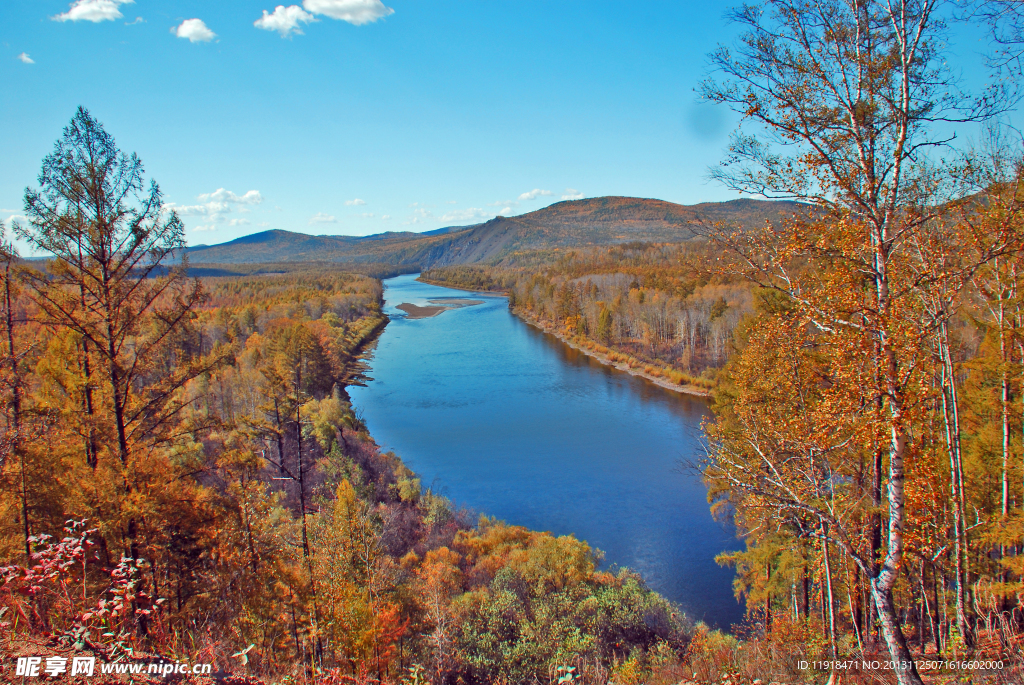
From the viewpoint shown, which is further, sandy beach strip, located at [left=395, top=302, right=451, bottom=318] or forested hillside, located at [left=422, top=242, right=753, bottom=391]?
sandy beach strip, located at [left=395, top=302, right=451, bottom=318]

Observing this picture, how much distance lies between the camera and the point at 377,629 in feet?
27.1

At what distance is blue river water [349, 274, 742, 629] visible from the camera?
16.4 meters

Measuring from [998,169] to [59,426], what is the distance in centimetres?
1213

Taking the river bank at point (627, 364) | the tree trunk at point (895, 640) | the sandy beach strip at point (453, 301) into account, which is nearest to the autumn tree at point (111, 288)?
the tree trunk at point (895, 640)

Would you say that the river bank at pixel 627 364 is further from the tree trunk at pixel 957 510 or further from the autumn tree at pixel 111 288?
the autumn tree at pixel 111 288

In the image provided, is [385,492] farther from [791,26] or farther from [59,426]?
[791,26]

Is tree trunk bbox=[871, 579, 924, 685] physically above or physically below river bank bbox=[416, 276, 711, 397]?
above

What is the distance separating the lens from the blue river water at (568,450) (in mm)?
16438

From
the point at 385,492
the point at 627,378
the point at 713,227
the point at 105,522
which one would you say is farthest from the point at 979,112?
the point at 627,378

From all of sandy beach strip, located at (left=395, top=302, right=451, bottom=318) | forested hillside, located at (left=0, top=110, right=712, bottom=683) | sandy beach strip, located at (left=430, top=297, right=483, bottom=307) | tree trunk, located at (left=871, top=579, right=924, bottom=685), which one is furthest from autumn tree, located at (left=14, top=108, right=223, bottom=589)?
sandy beach strip, located at (left=430, top=297, right=483, bottom=307)

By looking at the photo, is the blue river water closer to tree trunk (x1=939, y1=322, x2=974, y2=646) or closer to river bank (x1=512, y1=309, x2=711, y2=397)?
river bank (x1=512, y1=309, x2=711, y2=397)

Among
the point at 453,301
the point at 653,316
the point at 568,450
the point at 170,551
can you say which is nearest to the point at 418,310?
the point at 453,301

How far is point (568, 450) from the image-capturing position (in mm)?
24781

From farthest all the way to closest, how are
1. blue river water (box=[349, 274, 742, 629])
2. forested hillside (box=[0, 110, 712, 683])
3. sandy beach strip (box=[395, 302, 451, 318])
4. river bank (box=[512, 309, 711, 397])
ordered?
sandy beach strip (box=[395, 302, 451, 318]) < river bank (box=[512, 309, 711, 397]) < blue river water (box=[349, 274, 742, 629]) < forested hillside (box=[0, 110, 712, 683])
